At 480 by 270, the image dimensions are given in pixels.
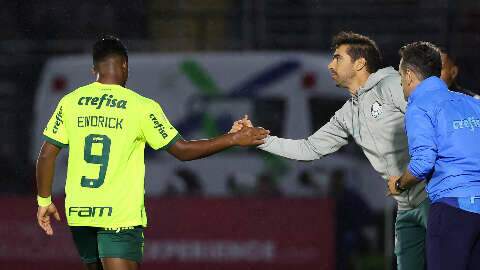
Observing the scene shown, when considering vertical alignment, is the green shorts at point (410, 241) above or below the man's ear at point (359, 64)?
below

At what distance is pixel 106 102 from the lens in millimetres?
7285

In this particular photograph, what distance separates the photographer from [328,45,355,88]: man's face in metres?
8.25

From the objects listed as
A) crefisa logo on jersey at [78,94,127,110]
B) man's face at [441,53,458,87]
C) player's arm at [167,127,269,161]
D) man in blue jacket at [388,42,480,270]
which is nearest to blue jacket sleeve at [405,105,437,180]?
man in blue jacket at [388,42,480,270]

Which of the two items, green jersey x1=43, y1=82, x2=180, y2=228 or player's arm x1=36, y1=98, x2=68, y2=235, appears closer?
green jersey x1=43, y1=82, x2=180, y2=228

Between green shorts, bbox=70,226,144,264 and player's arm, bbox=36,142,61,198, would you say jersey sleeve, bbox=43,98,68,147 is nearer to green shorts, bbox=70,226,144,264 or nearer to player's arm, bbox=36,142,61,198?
player's arm, bbox=36,142,61,198

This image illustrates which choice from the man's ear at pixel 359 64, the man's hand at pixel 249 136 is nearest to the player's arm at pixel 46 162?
the man's hand at pixel 249 136

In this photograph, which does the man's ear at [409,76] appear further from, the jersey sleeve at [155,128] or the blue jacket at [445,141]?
the jersey sleeve at [155,128]

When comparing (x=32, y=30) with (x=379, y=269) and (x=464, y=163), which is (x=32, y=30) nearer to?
(x=379, y=269)

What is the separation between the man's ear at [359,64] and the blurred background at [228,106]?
3.41 m

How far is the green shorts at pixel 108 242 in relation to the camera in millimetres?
7281

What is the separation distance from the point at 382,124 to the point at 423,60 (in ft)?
2.94

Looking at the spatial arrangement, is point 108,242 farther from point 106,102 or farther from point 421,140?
point 421,140

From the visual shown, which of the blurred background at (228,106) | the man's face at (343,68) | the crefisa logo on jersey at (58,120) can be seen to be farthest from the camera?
the blurred background at (228,106)

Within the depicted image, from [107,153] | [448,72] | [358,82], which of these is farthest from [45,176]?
[448,72]
